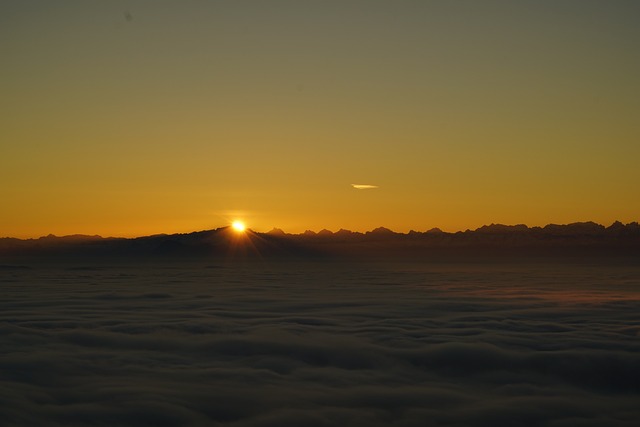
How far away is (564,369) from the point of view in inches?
333

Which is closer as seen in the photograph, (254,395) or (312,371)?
(254,395)

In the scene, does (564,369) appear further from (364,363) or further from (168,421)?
(168,421)

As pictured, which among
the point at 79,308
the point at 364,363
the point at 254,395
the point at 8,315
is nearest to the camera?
the point at 254,395

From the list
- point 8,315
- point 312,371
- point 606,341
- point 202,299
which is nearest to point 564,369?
point 606,341

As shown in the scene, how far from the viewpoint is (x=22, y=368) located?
8.12m

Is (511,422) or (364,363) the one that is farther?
(364,363)

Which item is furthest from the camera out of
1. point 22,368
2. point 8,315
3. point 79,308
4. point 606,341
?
point 79,308

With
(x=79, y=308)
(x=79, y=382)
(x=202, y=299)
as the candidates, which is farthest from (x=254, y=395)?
(x=202, y=299)

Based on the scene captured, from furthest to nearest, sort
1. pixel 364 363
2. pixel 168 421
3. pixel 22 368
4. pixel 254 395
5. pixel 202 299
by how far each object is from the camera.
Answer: pixel 202 299
pixel 364 363
pixel 22 368
pixel 254 395
pixel 168 421

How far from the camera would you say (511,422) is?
6219mm

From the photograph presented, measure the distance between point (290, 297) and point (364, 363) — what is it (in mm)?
11667

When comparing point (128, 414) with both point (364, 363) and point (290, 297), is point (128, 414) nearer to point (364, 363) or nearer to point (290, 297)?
point (364, 363)

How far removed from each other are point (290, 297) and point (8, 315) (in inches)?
323

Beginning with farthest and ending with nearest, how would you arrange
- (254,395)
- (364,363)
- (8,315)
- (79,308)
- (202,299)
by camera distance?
(202,299), (79,308), (8,315), (364,363), (254,395)
